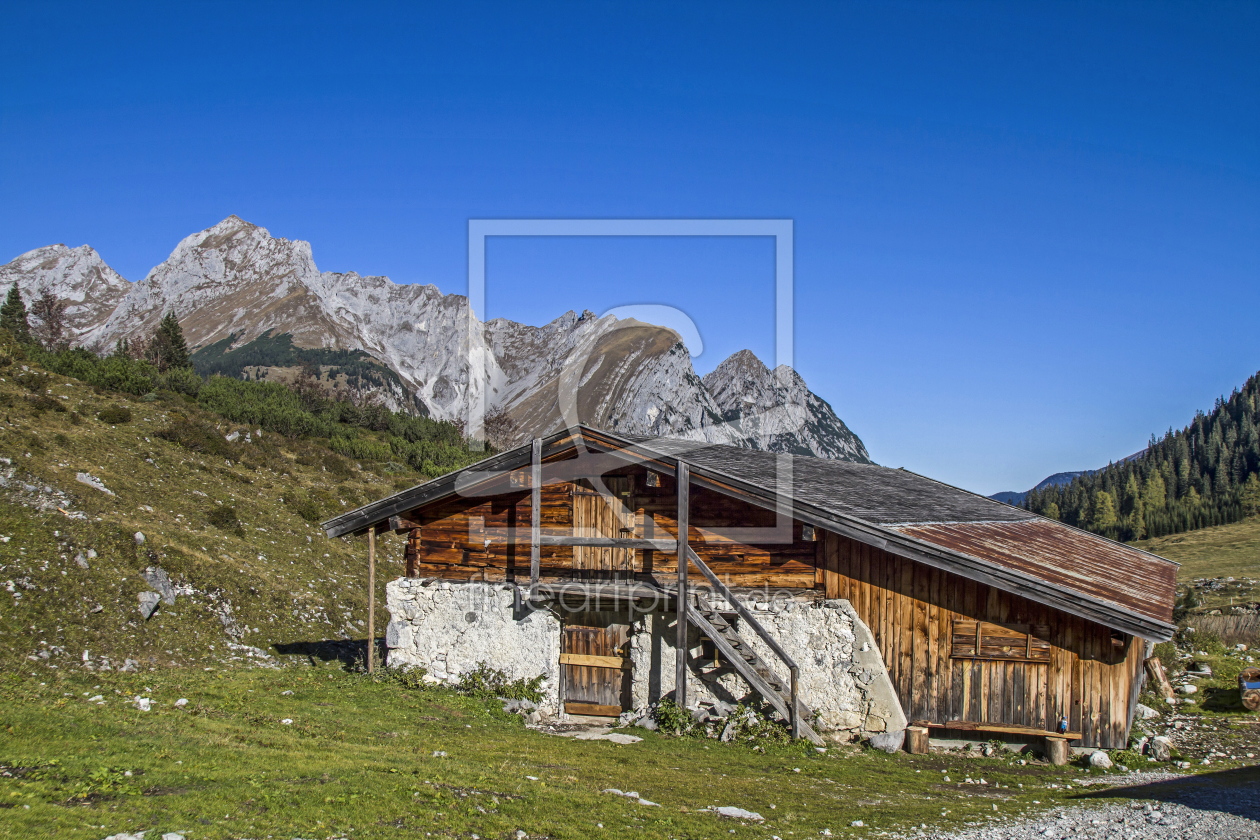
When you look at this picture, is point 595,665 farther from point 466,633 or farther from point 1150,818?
point 1150,818

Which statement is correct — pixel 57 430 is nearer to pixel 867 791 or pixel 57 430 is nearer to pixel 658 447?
pixel 658 447

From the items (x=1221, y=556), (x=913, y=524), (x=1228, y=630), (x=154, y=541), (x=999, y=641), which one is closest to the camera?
(x=999, y=641)

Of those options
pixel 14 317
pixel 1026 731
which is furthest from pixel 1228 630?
pixel 14 317

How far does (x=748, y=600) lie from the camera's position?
47.0 ft

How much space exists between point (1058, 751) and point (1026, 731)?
1.67 ft

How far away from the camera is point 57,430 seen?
2767cm

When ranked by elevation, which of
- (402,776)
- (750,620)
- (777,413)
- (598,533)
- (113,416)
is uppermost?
(777,413)

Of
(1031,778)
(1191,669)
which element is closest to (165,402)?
(1031,778)

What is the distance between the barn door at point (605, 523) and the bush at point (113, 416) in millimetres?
24085

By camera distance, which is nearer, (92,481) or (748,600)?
(748,600)

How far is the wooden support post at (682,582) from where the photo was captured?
1445cm

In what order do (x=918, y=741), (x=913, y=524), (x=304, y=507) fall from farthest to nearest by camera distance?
(x=304, y=507) < (x=913, y=524) < (x=918, y=741)

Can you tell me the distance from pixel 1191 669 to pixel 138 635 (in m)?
26.7

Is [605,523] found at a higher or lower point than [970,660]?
higher
